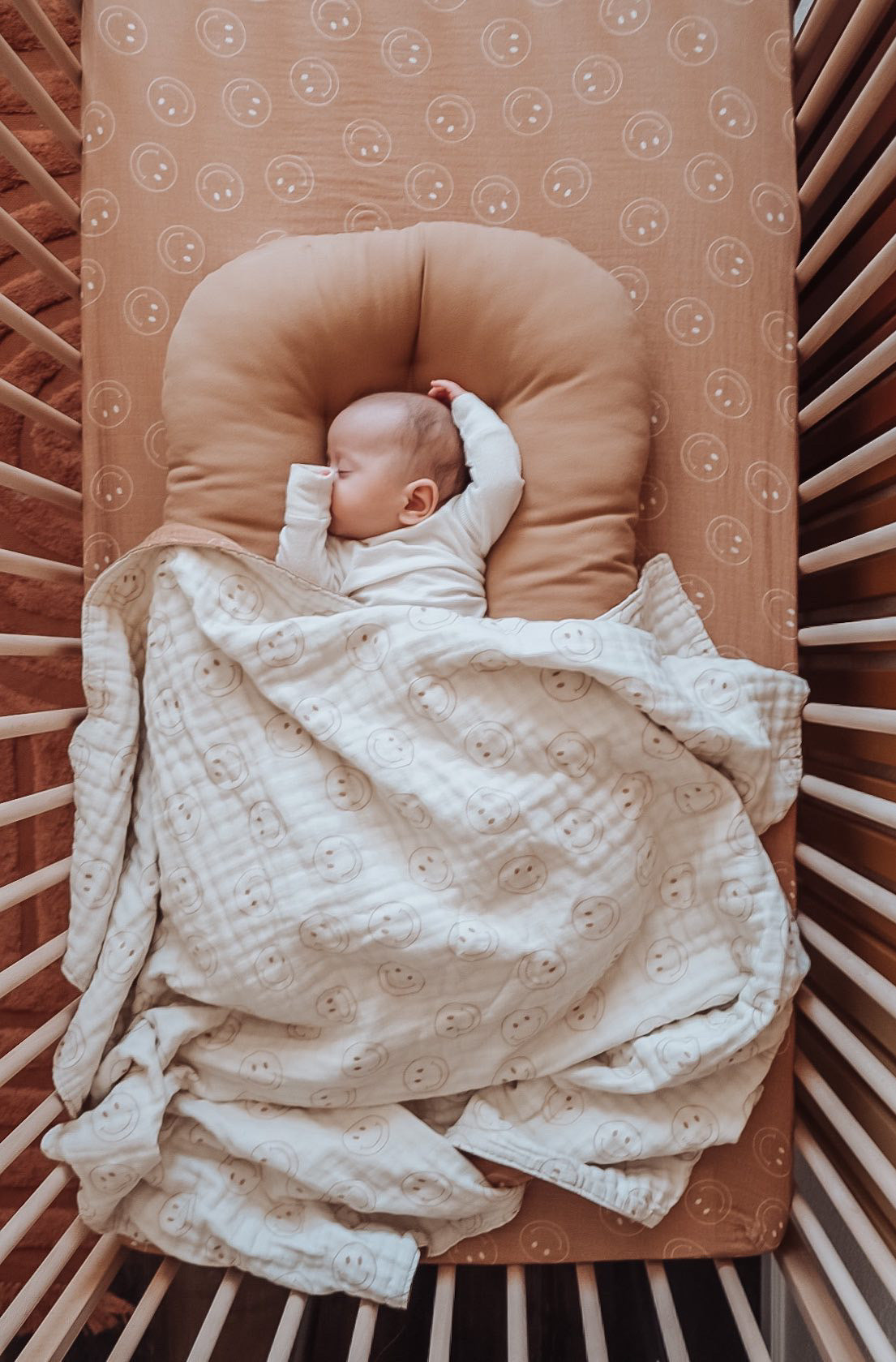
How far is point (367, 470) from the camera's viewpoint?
954 millimetres

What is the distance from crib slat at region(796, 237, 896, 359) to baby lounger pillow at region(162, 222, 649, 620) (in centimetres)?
18

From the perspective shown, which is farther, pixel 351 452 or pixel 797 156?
pixel 797 156

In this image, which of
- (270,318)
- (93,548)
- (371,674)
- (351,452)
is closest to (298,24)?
(270,318)

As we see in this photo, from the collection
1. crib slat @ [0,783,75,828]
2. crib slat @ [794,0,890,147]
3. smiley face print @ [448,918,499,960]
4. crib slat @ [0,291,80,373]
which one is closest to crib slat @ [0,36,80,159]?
crib slat @ [0,291,80,373]

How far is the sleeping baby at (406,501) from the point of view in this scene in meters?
0.95

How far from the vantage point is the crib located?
878mm

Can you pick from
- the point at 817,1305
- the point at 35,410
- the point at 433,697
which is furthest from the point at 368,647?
the point at 817,1305

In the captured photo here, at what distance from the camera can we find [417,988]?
883 millimetres

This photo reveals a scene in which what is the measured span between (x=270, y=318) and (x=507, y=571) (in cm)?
33

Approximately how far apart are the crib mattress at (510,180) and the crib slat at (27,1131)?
510mm

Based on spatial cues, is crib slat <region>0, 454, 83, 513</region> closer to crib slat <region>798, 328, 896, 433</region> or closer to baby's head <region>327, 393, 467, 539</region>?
baby's head <region>327, 393, 467, 539</region>

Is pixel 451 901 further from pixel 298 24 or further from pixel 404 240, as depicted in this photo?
pixel 298 24

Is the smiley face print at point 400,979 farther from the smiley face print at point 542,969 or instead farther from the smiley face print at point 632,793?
the smiley face print at point 632,793

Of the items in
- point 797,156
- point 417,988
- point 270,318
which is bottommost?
point 417,988
